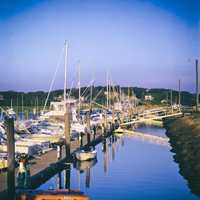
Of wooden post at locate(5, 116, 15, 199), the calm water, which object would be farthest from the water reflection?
wooden post at locate(5, 116, 15, 199)

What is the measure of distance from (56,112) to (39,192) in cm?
4248

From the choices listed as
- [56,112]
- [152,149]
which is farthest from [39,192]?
[56,112]

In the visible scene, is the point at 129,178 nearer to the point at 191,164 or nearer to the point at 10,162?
the point at 191,164

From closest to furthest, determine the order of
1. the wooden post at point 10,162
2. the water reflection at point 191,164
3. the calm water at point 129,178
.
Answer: the wooden post at point 10,162
the calm water at point 129,178
the water reflection at point 191,164

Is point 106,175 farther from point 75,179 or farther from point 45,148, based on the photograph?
point 45,148

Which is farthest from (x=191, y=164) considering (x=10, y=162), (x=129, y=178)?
(x=10, y=162)

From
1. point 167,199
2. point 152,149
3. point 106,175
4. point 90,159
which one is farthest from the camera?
point 152,149

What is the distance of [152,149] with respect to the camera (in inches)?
1578

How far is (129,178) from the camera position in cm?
2530

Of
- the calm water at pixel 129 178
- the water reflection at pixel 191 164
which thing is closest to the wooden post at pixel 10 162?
the calm water at pixel 129 178

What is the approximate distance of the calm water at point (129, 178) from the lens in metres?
21.2

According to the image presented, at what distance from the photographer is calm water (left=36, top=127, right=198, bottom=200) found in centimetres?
2117

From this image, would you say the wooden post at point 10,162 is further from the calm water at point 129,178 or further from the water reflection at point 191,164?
the water reflection at point 191,164

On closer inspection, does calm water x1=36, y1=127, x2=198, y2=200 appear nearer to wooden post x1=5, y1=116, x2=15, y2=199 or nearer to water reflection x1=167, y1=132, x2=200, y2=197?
water reflection x1=167, y1=132, x2=200, y2=197
